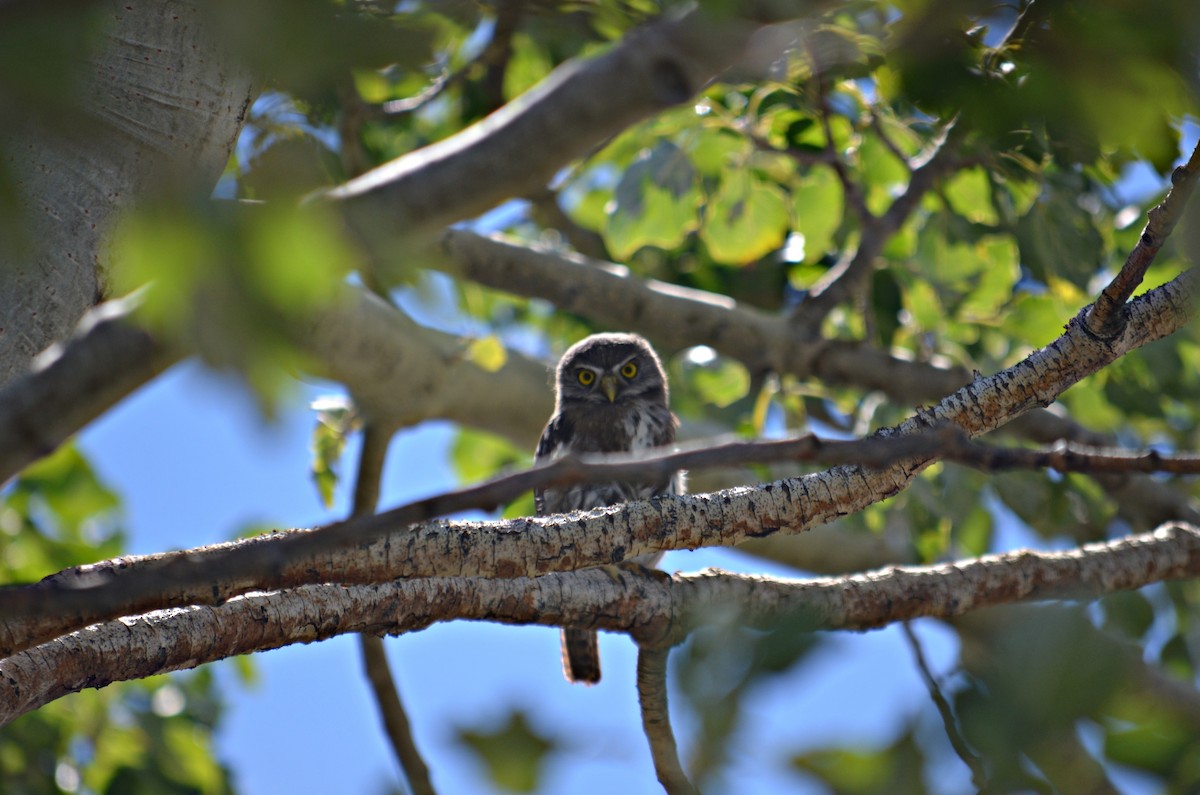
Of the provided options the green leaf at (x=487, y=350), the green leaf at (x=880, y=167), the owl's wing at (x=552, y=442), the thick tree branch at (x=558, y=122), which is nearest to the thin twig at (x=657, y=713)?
the thick tree branch at (x=558, y=122)

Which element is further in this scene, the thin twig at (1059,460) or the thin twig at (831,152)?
the thin twig at (831,152)

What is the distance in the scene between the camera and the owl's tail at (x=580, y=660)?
4250 mm

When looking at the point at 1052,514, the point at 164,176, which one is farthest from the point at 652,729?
the point at 1052,514

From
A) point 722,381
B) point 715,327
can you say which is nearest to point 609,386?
point 722,381

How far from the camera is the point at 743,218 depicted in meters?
5.04

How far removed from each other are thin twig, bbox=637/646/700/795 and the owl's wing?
2410 millimetres

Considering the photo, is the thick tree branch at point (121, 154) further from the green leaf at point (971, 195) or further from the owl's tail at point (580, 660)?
the green leaf at point (971, 195)

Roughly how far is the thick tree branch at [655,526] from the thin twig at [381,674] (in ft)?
5.02

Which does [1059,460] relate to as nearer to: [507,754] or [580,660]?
[507,754]

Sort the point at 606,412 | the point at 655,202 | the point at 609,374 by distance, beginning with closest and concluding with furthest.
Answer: the point at 655,202, the point at 606,412, the point at 609,374

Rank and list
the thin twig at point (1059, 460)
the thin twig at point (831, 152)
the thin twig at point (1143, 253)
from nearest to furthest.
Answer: the thin twig at point (1059, 460) < the thin twig at point (1143, 253) < the thin twig at point (831, 152)

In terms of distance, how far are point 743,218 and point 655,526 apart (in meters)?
3.07

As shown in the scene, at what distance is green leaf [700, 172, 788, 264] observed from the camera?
5.00 meters

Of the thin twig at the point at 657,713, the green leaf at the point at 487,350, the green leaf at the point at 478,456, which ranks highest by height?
the thin twig at the point at 657,713
